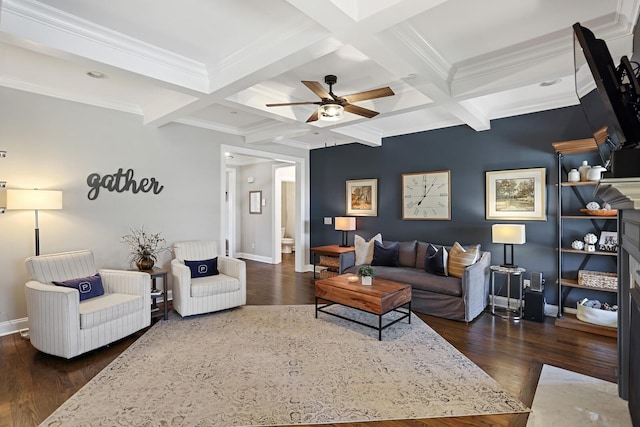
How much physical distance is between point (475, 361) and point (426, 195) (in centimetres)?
287

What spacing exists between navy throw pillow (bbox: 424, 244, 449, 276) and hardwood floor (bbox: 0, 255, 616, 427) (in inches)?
24.5

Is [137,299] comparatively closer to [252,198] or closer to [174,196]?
[174,196]

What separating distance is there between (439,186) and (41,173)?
17.1 feet

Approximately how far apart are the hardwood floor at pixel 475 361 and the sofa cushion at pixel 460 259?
0.63 m

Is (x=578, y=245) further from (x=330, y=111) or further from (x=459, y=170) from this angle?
(x=330, y=111)

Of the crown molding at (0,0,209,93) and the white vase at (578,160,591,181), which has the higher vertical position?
the crown molding at (0,0,209,93)

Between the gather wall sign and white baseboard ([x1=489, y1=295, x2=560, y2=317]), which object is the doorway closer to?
the gather wall sign

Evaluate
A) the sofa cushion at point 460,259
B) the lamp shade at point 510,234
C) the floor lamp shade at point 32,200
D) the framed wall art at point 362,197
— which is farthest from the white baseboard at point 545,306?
the floor lamp shade at point 32,200

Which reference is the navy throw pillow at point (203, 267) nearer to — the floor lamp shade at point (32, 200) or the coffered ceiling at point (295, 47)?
the floor lamp shade at point (32, 200)

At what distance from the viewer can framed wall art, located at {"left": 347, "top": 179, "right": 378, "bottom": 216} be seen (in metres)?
5.96

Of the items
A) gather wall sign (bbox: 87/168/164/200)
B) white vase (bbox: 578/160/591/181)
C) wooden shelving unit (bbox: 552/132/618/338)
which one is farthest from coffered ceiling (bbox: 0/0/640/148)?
gather wall sign (bbox: 87/168/164/200)

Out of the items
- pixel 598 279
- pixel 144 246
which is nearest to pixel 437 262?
pixel 598 279

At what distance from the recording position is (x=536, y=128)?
4.20 meters

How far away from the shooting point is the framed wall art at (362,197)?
5.96 meters
